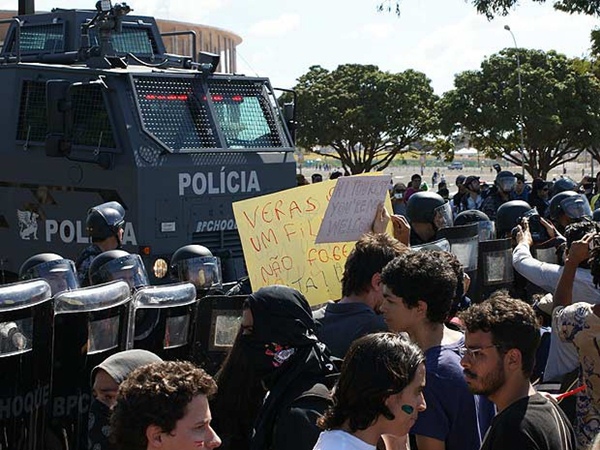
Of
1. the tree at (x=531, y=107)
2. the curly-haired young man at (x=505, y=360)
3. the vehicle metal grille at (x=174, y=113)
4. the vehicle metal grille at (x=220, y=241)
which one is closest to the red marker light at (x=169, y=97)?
the vehicle metal grille at (x=174, y=113)

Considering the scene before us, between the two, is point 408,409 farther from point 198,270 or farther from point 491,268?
point 491,268

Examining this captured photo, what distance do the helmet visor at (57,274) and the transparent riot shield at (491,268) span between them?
3.32 m

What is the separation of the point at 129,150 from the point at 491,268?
12.0 feet

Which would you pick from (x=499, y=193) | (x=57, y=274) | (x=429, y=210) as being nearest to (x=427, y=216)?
(x=429, y=210)

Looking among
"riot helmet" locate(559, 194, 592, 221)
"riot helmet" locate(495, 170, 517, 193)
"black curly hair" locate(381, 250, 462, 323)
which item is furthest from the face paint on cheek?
"riot helmet" locate(495, 170, 517, 193)

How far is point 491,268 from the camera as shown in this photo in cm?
836

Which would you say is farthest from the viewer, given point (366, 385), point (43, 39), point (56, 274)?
point (43, 39)

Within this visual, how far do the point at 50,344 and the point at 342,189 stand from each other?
2231mm

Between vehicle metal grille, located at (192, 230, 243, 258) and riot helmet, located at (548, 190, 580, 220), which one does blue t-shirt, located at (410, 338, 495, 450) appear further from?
vehicle metal grille, located at (192, 230, 243, 258)

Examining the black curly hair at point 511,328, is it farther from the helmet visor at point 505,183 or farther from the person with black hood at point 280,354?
the helmet visor at point 505,183

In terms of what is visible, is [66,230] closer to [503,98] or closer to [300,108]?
[503,98]

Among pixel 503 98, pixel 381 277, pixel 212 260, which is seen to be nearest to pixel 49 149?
pixel 212 260

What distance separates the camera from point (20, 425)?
5281mm

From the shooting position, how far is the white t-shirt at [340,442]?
11.3 ft
